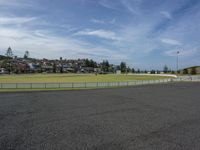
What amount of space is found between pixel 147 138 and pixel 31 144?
3.79 metres

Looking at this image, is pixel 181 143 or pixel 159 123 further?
pixel 159 123

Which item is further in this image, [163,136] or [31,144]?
[163,136]

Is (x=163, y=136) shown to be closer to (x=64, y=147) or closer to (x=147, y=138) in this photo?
(x=147, y=138)

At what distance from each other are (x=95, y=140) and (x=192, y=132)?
373cm

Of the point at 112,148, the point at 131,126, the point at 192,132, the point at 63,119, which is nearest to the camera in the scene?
the point at 112,148

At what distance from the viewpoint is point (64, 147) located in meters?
6.66

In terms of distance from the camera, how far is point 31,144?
6.95 m

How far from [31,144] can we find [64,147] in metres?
1.11

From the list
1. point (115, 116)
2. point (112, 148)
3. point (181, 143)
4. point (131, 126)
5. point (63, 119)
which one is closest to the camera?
point (112, 148)

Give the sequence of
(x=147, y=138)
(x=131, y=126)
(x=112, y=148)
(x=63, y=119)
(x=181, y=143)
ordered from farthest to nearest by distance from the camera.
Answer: (x=63, y=119), (x=131, y=126), (x=147, y=138), (x=181, y=143), (x=112, y=148)

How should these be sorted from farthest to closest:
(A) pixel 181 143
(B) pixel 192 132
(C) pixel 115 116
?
(C) pixel 115 116
(B) pixel 192 132
(A) pixel 181 143

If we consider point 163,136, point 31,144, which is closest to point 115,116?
point 163,136

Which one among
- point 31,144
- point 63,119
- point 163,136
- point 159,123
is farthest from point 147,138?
point 63,119

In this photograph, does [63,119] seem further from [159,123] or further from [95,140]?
[159,123]
